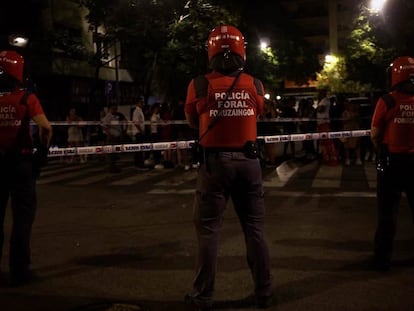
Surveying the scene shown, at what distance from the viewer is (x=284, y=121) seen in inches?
563

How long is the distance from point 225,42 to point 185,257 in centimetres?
253

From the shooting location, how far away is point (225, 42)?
14.3ft

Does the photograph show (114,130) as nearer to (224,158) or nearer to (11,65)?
(11,65)

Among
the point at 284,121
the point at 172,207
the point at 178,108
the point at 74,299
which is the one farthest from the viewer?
the point at 178,108

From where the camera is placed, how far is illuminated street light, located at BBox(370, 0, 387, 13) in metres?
19.5

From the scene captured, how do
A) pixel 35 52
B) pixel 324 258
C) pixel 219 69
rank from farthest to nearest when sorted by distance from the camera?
pixel 35 52
pixel 324 258
pixel 219 69

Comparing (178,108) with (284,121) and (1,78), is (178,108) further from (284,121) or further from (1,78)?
(1,78)

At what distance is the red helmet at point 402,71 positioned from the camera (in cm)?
529


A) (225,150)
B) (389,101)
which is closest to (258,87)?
(225,150)

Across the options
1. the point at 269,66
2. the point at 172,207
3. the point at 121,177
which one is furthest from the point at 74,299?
the point at 269,66

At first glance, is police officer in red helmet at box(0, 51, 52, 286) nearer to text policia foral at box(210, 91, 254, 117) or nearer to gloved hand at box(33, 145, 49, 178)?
gloved hand at box(33, 145, 49, 178)

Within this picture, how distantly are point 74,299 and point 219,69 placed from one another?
2266 mm

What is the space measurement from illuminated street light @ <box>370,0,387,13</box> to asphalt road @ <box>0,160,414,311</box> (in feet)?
38.8

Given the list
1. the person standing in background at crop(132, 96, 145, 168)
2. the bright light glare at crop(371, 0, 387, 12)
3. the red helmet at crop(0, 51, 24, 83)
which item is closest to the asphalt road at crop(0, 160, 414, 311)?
the red helmet at crop(0, 51, 24, 83)
